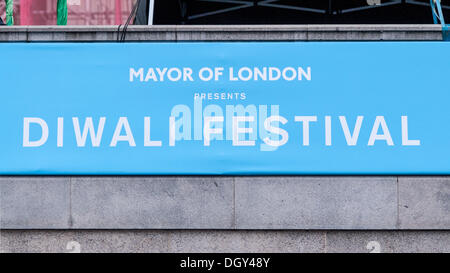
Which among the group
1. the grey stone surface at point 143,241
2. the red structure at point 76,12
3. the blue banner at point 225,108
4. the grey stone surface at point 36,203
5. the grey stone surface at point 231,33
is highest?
the red structure at point 76,12

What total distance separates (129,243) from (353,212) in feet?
11.7

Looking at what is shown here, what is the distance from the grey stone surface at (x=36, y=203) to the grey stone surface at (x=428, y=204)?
5.33m

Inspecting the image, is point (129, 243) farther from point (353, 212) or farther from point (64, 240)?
point (353, 212)

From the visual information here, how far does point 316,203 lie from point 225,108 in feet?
6.81

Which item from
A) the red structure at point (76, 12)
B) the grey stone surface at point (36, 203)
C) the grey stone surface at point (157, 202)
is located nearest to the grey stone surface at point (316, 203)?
the grey stone surface at point (157, 202)

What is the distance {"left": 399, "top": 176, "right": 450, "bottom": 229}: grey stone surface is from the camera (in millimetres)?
9047

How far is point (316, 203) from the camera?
30.0 ft

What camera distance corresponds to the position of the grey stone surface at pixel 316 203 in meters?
9.10

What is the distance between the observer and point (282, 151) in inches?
361

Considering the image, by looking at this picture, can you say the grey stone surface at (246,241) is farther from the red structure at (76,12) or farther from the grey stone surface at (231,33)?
the red structure at (76,12)

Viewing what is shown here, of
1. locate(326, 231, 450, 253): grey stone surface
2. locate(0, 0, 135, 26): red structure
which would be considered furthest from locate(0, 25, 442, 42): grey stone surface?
locate(326, 231, 450, 253): grey stone surface

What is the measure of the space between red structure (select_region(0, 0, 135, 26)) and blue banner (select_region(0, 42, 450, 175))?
4.91ft

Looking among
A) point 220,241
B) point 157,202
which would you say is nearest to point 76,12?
point 157,202

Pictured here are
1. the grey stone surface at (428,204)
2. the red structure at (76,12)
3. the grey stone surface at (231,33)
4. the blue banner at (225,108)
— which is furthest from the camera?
the red structure at (76,12)
